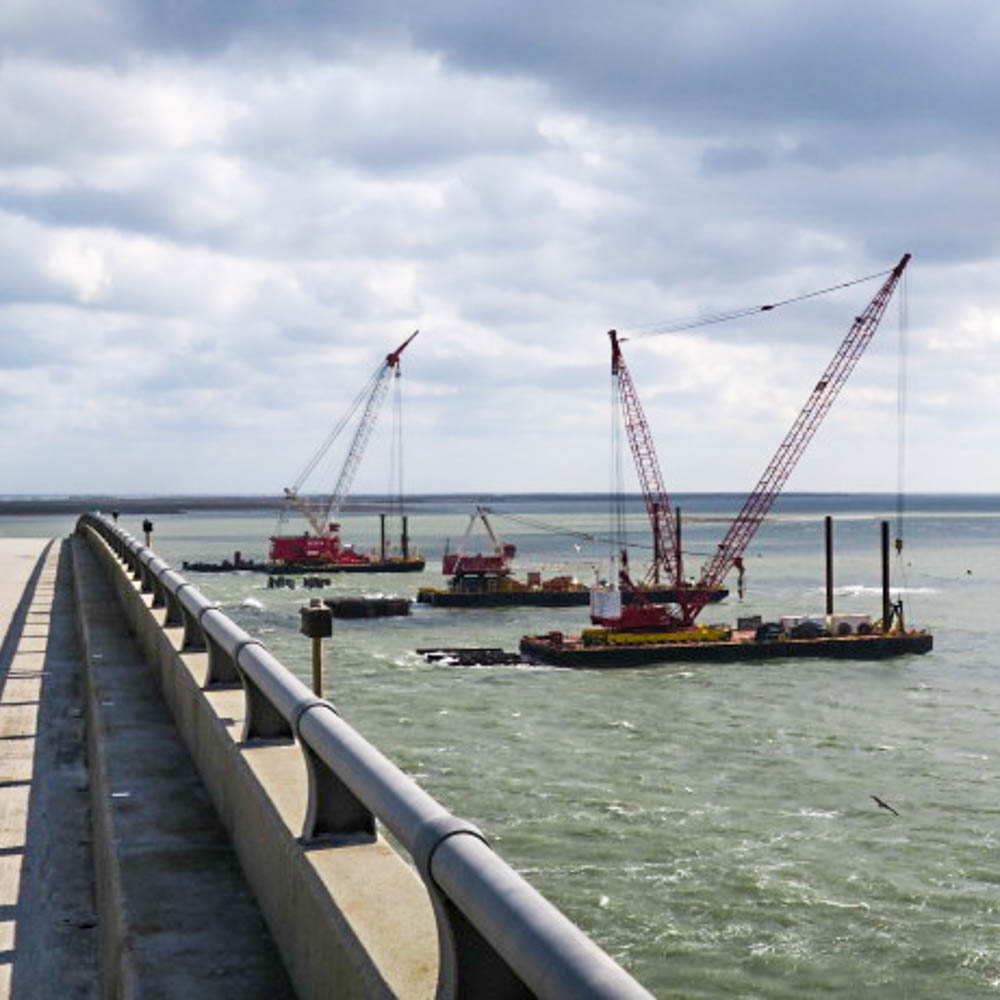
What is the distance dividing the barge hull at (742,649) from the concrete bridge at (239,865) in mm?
61985

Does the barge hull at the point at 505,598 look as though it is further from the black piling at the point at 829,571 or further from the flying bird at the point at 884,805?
the flying bird at the point at 884,805

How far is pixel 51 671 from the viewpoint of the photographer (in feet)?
62.4

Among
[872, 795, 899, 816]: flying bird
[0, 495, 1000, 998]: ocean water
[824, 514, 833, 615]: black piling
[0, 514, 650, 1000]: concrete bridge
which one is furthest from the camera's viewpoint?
[824, 514, 833, 615]: black piling

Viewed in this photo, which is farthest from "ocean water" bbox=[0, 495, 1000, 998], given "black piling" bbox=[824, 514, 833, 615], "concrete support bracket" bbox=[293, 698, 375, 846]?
"concrete support bracket" bbox=[293, 698, 375, 846]

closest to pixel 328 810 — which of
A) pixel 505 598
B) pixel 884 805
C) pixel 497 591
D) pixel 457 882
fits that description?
pixel 457 882

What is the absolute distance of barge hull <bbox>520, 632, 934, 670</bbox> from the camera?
75875 millimetres

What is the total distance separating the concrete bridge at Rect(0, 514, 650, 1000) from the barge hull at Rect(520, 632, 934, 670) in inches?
2440

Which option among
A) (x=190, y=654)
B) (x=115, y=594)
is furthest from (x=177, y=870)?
(x=115, y=594)

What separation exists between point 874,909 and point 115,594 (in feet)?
55.9

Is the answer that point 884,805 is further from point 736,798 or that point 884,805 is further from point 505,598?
point 505,598

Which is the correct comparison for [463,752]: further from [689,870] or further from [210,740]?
[210,740]

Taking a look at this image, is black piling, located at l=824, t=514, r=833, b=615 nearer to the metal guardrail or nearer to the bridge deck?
the bridge deck

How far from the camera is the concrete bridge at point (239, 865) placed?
4.48 m

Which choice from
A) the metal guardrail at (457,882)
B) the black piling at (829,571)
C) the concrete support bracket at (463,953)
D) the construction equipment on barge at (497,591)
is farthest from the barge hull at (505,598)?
the concrete support bracket at (463,953)
